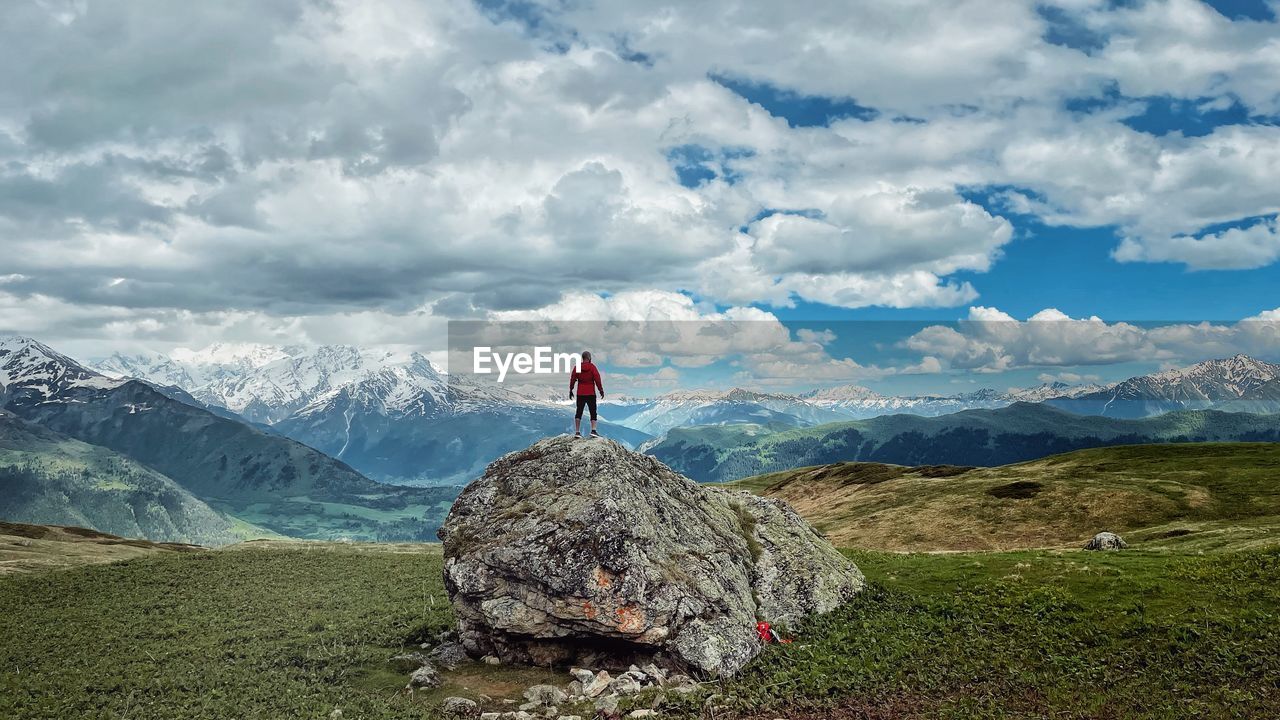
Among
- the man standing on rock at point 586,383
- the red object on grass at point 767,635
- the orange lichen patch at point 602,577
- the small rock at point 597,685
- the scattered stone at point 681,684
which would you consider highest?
the man standing on rock at point 586,383

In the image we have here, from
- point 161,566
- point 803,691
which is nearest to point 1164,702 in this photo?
point 803,691

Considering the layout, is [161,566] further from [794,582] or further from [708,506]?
[794,582]

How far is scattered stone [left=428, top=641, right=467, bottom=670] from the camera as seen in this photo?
36750mm

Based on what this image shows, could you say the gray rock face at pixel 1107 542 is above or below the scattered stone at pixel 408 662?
above

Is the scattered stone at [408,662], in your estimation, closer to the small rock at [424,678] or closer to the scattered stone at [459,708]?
the small rock at [424,678]

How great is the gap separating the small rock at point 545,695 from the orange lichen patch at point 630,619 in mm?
3853

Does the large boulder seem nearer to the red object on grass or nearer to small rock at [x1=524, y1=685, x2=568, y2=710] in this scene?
the red object on grass

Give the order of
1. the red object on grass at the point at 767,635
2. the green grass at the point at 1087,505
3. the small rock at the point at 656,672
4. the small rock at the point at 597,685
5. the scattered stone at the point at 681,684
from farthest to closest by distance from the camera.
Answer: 1. the green grass at the point at 1087,505
2. the red object on grass at the point at 767,635
3. the small rock at the point at 656,672
4. the small rock at the point at 597,685
5. the scattered stone at the point at 681,684

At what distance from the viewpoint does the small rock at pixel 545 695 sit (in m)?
31.6

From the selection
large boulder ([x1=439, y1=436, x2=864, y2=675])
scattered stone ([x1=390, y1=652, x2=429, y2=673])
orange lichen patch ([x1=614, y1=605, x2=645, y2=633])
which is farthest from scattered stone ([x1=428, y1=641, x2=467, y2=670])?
orange lichen patch ([x1=614, y1=605, x2=645, y2=633])

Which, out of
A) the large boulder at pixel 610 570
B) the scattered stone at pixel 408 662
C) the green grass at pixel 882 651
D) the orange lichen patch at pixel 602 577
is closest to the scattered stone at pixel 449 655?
the scattered stone at pixel 408 662

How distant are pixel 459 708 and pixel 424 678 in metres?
4.04

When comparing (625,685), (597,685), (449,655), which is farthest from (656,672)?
(449,655)

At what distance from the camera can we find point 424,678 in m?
34.1
